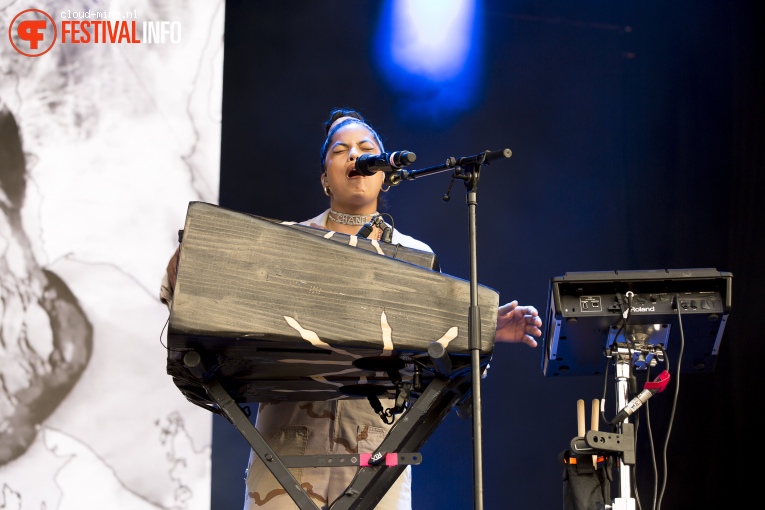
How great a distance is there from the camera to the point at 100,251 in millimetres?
3262

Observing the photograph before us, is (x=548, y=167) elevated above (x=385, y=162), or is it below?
above

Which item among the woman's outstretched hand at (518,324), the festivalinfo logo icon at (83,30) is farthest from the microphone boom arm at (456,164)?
the festivalinfo logo icon at (83,30)

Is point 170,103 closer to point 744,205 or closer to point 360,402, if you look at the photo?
point 360,402

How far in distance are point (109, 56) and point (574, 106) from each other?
1878mm

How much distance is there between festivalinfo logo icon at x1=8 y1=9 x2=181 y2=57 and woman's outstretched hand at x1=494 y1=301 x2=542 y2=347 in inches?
86.1

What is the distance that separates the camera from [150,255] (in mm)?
3271

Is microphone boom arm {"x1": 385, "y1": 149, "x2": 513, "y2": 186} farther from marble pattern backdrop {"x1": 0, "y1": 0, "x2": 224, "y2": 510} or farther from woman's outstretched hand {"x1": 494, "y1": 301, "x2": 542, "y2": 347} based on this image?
marble pattern backdrop {"x1": 0, "y1": 0, "x2": 224, "y2": 510}

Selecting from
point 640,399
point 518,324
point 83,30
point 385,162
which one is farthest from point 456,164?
point 83,30

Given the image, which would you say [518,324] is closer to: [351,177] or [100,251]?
[351,177]

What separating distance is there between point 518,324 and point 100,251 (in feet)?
6.33

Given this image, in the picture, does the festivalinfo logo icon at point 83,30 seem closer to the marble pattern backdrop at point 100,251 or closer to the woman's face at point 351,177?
the marble pattern backdrop at point 100,251

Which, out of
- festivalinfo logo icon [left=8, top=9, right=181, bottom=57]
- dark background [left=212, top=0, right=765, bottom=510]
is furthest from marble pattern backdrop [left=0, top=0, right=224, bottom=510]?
dark background [left=212, top=0, right=765, bottom=510]

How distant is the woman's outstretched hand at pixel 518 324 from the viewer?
6.11ft

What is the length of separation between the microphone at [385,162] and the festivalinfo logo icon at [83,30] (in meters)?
1.96
